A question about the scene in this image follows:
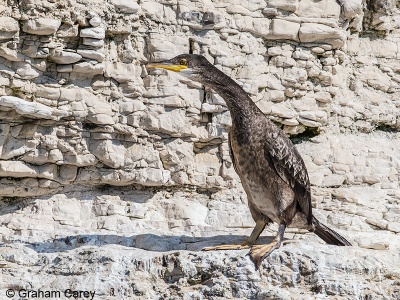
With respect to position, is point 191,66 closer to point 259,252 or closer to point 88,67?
point 88,67

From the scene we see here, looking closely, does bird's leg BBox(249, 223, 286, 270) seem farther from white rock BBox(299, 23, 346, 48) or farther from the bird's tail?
white rock BBox(299, 23, 346, 48)

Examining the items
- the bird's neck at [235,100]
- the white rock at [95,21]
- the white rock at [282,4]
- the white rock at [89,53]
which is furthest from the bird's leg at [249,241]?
the white rock at [282,4]

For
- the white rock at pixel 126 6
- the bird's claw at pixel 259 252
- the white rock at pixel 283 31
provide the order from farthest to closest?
the white rock at pixel 283 31
the white rock at pixel 126 6
the bird's claw at pixel 259 252

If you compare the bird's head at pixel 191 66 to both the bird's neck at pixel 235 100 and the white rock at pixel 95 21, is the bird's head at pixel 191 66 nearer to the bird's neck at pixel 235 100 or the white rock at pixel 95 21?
the bird's neck at pixel 235 100

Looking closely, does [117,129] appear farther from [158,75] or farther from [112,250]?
[112,250]

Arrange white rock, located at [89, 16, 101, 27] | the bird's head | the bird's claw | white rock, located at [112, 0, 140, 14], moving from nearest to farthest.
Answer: the bird's claw
the bird's head
white rock, located at [89, 16, 101, 27]
white rock, located at [112, 0, 140, 14]

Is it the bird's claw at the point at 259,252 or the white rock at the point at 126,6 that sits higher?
the white rock at the point at 126,6

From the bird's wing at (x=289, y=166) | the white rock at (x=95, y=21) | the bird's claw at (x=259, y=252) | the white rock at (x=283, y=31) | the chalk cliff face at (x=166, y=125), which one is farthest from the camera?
the white rock at (x=283, y=31)

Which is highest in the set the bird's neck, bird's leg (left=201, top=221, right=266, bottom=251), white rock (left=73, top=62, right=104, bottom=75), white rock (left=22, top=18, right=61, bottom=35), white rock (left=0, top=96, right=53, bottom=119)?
white rock (left=22, top=18, right=61, bottom=35)

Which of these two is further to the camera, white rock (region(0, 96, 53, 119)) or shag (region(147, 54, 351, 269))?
white rock (region(0, 96, 53, 119))

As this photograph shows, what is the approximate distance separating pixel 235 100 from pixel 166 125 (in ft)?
3.74

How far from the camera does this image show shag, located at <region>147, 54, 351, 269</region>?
292 inches

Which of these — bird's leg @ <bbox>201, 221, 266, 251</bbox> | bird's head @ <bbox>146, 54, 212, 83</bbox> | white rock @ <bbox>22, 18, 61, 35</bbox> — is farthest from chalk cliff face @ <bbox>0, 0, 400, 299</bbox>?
bird's head @ <bbox>146, 54, 212, 83</bbox>

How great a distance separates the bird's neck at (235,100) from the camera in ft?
24.6
